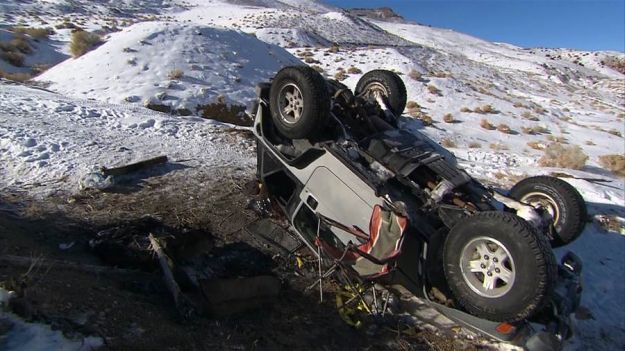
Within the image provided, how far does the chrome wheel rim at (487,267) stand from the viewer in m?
3.62

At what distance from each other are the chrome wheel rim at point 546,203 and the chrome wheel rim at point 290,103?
3.06 m

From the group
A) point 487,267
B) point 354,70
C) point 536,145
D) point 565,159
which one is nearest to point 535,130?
point 536,145

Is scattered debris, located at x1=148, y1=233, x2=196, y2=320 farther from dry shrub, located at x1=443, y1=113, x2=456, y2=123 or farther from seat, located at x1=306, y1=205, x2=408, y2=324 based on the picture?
dry shrub, located at x1=443, y1=113, x2=456, y2=123

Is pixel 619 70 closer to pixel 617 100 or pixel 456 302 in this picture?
pixel 617 100

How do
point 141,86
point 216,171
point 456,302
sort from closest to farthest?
point 456,302 → point 216,171 → point 141,86

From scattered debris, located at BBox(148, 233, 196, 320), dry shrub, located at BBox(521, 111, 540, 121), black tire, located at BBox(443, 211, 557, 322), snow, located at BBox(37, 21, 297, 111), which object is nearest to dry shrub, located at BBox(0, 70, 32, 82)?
snow, located at BBox(37, 21, 297, 111)

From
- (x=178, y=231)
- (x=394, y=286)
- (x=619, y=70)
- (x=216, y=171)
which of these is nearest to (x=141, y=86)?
(x=216, y=171)

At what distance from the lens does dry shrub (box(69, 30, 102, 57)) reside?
14.8 metres

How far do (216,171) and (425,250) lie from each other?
13.8ft

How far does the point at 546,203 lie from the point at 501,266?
2048 millimetres

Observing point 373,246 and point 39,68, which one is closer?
point 373,246

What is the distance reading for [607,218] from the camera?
24.9ft

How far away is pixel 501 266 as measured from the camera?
3646 millimetres

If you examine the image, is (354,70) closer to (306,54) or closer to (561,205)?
(306,54)
